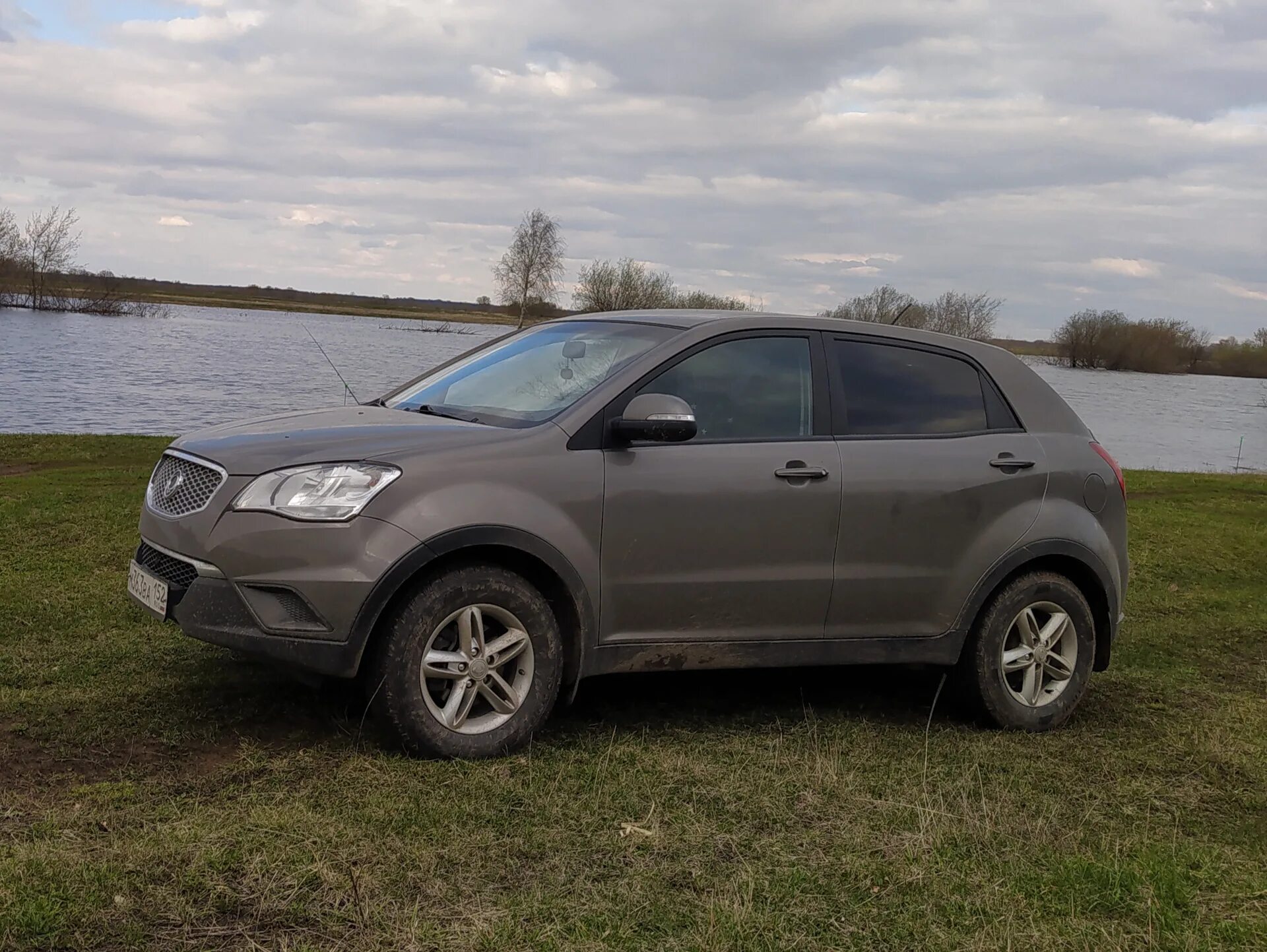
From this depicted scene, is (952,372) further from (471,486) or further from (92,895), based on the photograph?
(92,895)

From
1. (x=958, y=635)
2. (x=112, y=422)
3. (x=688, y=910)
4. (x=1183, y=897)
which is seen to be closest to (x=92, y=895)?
(x=688, y=910)

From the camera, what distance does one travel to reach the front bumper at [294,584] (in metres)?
4.15

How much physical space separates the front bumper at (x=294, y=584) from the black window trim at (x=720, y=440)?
0.87 meters

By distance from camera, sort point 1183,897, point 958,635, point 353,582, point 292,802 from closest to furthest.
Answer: point 1183,897, point 292,802, point 353,582, point 958,635

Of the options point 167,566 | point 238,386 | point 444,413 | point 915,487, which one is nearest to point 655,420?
point 444,413

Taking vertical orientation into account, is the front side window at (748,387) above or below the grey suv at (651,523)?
above

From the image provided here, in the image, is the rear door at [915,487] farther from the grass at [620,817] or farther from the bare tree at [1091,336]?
the bare tree at [1091,336]

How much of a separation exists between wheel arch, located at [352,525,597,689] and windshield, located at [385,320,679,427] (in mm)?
586

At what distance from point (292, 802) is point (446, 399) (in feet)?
6.86

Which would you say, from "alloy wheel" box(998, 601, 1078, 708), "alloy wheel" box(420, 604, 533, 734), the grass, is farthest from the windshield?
"alloy wheel" box(998, 601, 1078, 708)

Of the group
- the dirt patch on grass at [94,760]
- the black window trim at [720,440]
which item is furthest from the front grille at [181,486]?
the black window trim at [720,440]

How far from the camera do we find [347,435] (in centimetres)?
447

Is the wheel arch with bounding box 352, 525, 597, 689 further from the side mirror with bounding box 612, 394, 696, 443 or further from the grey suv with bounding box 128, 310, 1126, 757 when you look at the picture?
the side mirror with bounding box 612, 394, 696, 443

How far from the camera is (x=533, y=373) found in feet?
17.1
